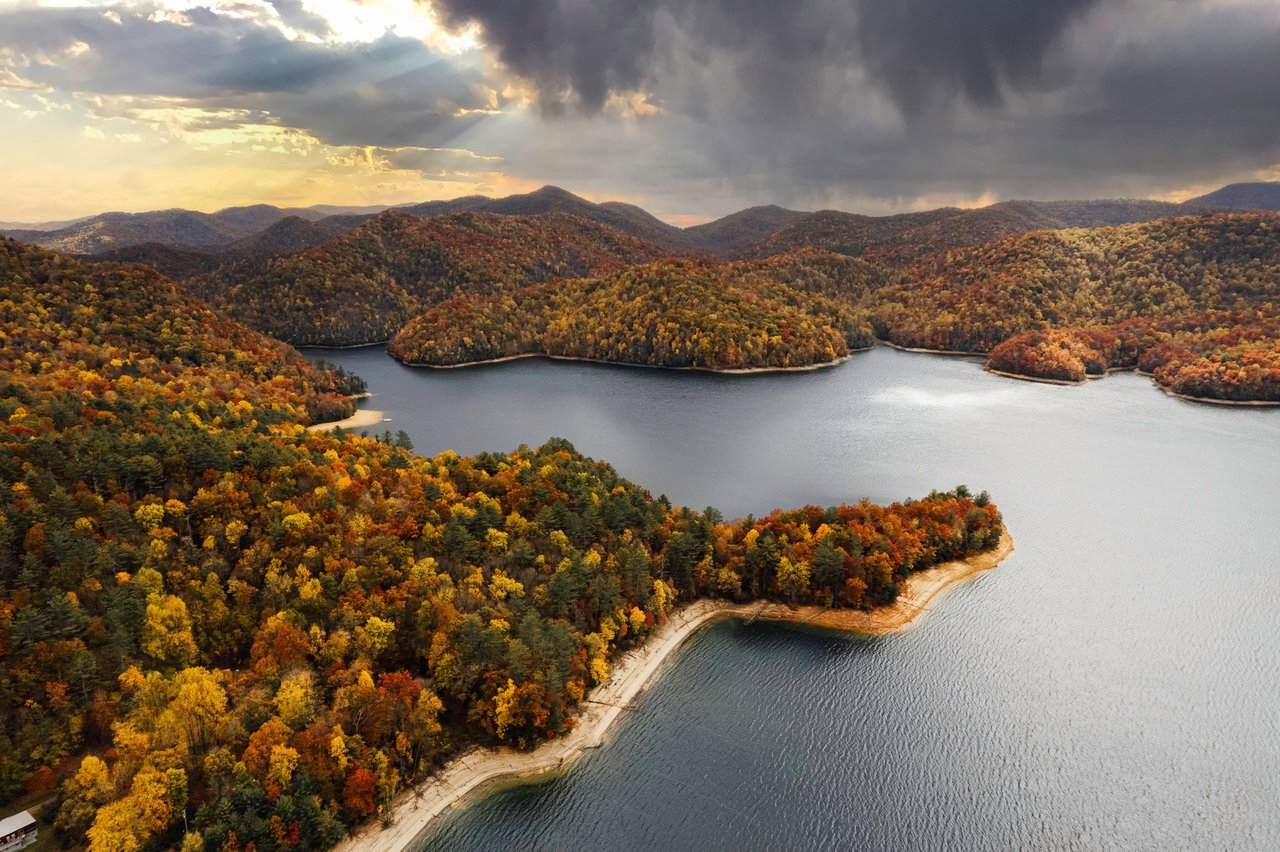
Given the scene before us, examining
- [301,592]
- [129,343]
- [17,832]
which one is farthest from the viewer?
[129,343]

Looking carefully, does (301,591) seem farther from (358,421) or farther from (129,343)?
(129,343)

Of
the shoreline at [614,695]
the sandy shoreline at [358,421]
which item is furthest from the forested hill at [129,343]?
the shoreline at [614,695]

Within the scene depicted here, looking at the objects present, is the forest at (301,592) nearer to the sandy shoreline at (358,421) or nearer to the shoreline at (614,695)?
the shoreline at (614,695)

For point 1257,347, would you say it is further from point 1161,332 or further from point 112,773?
point 112,773

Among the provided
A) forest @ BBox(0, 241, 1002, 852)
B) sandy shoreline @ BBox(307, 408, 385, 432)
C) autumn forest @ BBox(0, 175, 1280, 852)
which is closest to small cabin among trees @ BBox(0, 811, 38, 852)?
forest @ BBox(0, 241, 1002, 852)

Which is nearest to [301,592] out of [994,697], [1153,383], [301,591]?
[301,591]

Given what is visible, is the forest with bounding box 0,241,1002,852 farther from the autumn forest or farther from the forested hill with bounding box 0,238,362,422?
the forested hill with bounding box 0,238,362,422
